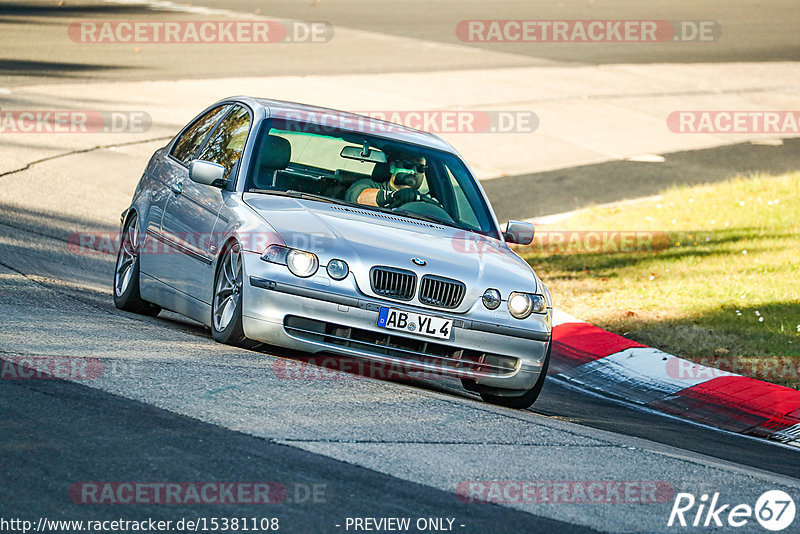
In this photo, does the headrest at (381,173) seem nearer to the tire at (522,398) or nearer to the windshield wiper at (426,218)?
the windshield wiper at (426,218)

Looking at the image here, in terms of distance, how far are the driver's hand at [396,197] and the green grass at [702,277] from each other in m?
3.16

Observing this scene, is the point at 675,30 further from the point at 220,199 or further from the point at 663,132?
the point at 220,199

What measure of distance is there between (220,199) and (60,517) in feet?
12.2

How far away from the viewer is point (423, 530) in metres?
4.62

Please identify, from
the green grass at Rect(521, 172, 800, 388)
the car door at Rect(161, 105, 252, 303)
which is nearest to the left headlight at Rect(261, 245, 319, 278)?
the car door at Rect(161, 105, 252, 303)

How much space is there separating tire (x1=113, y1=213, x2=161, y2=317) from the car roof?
52.2 inches
